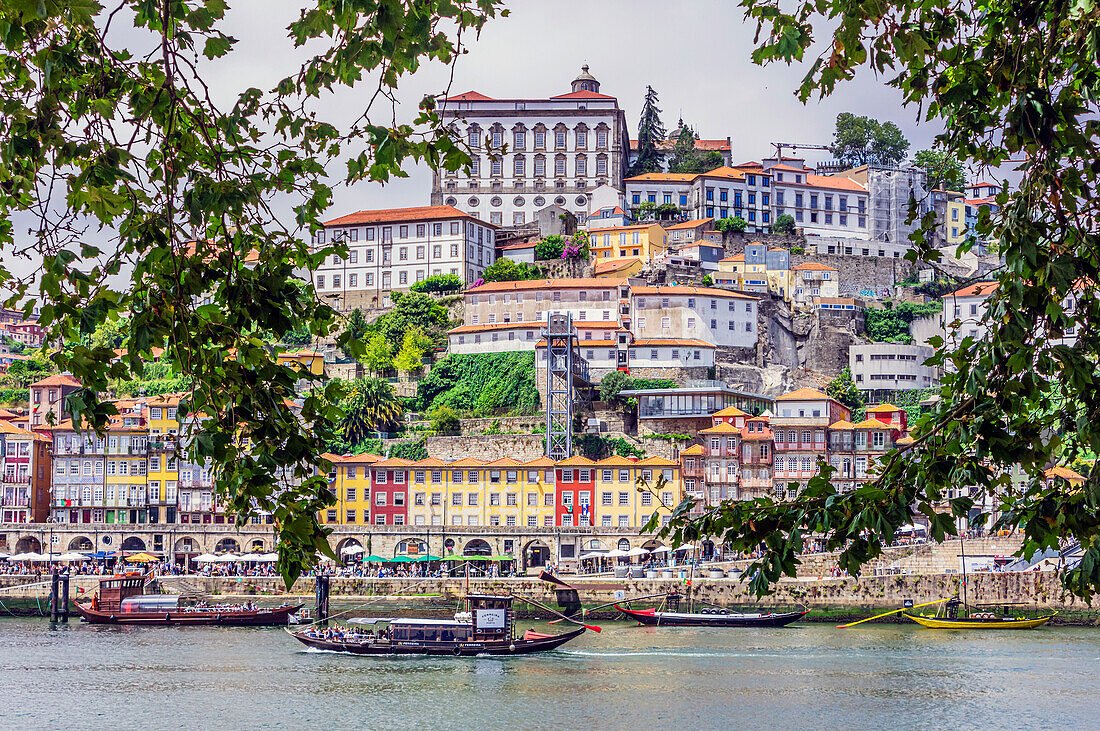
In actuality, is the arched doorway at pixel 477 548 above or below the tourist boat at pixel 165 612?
above

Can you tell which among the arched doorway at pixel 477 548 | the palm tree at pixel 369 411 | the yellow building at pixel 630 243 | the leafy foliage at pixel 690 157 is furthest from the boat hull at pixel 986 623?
the leafy foliage at pixel 690 157

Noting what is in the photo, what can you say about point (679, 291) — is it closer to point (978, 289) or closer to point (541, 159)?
point (541, 159)

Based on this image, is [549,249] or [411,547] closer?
[411,547]

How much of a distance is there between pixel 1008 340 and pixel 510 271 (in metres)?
82.7

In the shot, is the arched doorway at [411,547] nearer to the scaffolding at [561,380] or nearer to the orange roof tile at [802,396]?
the scaffolding at [561,380]

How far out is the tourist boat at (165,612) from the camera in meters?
52.1

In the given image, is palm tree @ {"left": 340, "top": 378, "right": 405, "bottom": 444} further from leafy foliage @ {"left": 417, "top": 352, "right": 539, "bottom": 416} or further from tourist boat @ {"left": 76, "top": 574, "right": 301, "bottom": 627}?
tourist boat @ {"left": 76, "top": 574, "right": 301, "bottom": 627}

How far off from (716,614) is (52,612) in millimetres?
26389

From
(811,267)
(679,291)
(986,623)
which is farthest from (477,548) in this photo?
(811,267)

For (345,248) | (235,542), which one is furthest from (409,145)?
(235,542)

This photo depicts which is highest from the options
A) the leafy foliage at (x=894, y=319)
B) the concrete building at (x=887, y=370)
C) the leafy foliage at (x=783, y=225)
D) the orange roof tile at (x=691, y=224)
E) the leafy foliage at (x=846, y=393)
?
the leafy foliage at (x=783, y=225)

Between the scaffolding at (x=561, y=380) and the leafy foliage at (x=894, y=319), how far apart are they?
22200mm

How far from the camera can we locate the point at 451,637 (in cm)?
4550

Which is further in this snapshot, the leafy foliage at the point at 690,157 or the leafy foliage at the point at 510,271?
the leafy foliage at the point at 690,157
